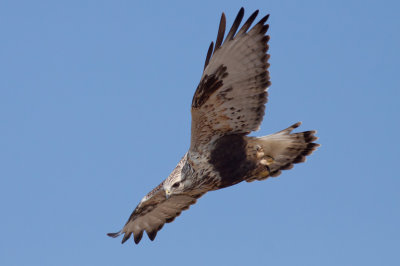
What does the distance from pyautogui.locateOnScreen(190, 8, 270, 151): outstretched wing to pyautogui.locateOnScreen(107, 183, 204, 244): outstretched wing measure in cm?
163

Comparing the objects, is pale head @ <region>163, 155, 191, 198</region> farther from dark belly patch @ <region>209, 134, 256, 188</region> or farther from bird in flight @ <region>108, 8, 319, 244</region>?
dark belly patch @ <region>209, 134, 256, 188</region>

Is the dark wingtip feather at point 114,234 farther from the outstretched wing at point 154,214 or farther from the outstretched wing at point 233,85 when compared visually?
the outstretched wing at point 233,85

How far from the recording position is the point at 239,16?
8586mm

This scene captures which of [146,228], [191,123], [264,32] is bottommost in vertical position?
[146,228]

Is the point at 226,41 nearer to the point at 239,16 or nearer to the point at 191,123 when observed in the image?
the point at 239,16

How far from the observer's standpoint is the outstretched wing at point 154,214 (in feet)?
34.5

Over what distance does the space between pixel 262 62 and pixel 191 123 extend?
1.23m

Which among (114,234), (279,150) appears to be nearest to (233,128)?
(279,150)

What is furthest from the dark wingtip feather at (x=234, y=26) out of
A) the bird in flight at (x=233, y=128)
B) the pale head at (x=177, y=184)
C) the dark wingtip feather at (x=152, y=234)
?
the dark wingtip feather at (x=152, y=234)

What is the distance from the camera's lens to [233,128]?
9188 mm

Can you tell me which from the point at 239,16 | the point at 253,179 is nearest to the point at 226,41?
the point at 239,16

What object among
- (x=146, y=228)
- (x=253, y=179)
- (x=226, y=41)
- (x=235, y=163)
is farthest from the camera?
(x=146, y=228)

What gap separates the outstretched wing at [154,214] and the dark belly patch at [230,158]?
131 cm

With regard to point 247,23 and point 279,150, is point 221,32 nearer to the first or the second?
point 247,23
